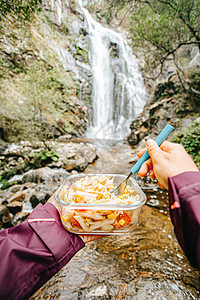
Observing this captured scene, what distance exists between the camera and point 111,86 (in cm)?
1577

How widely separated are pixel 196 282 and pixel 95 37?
20.5m

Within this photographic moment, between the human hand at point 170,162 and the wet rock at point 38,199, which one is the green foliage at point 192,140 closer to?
the human hand at point 170,162

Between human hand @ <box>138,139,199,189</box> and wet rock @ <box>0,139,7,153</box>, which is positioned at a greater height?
human hand @ <box>138,139,199,189</box>

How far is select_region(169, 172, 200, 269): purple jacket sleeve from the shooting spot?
62 cm

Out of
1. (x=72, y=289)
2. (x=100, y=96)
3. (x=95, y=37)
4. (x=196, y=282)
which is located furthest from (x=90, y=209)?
(x=95, y=37)

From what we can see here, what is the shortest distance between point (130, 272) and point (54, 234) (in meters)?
1.06

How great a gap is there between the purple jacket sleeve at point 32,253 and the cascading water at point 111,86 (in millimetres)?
12697

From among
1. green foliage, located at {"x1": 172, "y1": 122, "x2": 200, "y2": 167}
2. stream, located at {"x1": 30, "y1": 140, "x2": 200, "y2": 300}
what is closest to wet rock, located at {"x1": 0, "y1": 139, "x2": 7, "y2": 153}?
stream, located at {"x1": 30, "y1": 140, "x2": 200, "y2": 300}

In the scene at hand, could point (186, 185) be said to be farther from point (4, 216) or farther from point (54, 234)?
point (4, 216)

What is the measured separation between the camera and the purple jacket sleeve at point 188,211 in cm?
62

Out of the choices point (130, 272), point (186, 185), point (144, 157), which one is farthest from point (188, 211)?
point (130, 272)

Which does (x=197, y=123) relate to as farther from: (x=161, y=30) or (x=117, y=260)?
(x=117, y=260)

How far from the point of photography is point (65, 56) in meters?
13.4

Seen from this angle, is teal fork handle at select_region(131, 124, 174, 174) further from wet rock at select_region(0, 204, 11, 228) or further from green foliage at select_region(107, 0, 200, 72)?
green foliage at select_region(107, 0, 200, 72)
